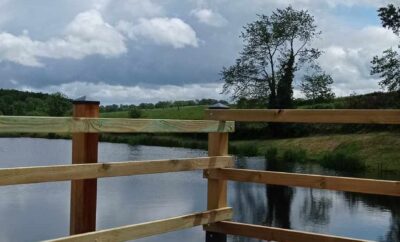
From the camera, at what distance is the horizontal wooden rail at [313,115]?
5180 millimetres

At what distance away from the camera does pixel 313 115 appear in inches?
218

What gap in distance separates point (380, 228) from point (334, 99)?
38611 millimetres

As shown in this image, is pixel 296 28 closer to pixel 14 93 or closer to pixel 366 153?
pixel 366 153

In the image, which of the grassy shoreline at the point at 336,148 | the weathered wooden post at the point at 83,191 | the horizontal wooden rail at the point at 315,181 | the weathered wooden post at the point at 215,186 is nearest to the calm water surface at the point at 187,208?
the weathered wooden post at the point at 215,186

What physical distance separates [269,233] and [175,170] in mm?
1129

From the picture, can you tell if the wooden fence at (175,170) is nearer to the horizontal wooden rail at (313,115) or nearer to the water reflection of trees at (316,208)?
the horizontal wooden rail at (313,115)

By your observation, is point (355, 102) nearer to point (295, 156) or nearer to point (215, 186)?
point (295, 156)

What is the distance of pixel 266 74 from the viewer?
48.1 metres

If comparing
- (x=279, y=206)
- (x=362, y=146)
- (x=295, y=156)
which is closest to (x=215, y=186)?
(x=279, y=206)

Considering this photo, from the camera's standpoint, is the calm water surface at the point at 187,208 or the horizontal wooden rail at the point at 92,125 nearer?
the horizontal wooden rail at the point at 92,125

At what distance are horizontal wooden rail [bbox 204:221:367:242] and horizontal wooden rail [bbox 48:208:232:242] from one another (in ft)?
0.38

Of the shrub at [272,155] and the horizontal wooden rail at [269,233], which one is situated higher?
the horizontal wooden rail at [269,233]

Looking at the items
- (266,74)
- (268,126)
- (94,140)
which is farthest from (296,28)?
(94,140)

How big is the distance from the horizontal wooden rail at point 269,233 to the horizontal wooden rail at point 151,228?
117 millimetres
